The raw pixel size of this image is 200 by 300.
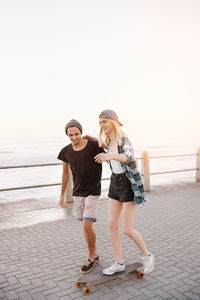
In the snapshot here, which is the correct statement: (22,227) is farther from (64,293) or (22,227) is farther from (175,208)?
(175,208)

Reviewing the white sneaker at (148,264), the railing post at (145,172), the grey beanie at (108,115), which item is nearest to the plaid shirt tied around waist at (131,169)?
the grey beanie at (108,115)

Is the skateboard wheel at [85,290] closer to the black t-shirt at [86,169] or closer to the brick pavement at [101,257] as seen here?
the brick pavement at [101,257]

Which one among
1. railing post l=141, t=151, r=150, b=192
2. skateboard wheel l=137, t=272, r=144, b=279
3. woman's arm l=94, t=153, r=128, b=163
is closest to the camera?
woman's arm l=94, t=153, r=128, b=163

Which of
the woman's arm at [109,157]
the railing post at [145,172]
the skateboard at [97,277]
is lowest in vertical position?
the skateboard at [97,277]

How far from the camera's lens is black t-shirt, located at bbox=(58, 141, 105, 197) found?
165 inches

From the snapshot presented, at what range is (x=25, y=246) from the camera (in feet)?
18.3

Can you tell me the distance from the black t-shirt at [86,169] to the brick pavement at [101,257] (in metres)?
1.17

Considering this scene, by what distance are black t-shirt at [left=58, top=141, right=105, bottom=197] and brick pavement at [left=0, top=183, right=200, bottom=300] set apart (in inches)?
46.0

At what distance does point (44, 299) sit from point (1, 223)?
12.2 ft

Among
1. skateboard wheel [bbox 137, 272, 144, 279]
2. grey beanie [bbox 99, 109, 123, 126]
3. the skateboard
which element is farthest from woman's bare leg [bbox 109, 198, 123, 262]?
grey beanie [bbox 99, 109, 123, 126]

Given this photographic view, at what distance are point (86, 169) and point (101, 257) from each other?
161cm

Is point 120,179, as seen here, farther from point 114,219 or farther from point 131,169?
point 114,219

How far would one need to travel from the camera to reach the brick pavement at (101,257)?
3.85m

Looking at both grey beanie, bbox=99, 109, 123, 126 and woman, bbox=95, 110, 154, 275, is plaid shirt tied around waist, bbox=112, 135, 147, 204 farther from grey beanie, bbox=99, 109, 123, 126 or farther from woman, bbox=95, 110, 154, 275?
grey beanie, bbox=99, 109, 123, 126
